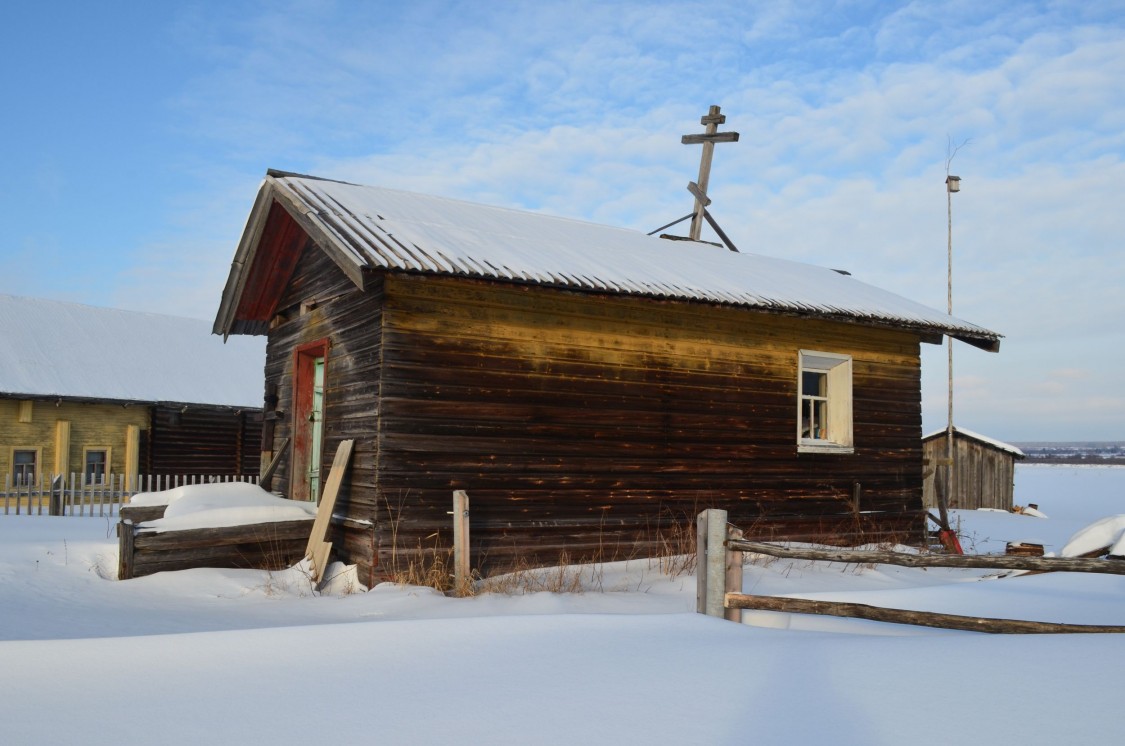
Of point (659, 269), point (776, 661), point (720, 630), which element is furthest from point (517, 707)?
point (659, 269)

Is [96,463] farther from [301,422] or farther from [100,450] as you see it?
[301,422]

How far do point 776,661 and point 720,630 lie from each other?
894 millimetres

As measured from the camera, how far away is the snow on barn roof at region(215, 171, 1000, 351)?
376 inches

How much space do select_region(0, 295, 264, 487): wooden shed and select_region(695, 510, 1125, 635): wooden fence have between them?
17.7 metres

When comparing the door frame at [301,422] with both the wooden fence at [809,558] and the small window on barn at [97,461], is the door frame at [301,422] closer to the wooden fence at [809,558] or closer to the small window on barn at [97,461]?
the wooden fence at [809,558]

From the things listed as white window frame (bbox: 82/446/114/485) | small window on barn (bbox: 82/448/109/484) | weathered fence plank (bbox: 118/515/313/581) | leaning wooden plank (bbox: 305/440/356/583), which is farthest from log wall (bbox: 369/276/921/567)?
small window on barn (bbox: 82/448/109/484)

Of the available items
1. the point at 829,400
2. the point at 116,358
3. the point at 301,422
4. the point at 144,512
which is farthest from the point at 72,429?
the point at 829,400

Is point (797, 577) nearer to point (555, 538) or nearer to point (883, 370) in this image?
point (555, 538)

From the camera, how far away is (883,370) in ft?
44.2

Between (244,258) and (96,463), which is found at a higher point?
(244,258)

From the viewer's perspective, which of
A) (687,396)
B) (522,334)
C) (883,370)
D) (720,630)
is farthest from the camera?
(883,370)

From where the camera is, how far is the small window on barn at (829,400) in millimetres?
12773

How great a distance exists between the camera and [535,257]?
34.9 feet

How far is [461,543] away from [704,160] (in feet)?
37.6
